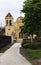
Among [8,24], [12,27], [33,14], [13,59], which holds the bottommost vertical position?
[12,27]

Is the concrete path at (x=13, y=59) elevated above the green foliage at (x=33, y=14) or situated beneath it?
situated beneath

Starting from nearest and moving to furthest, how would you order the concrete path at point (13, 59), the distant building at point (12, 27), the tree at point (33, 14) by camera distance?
the concrete path at point (13, 59) < the tree at point (33, 14) < the distant building at point (12, 27)

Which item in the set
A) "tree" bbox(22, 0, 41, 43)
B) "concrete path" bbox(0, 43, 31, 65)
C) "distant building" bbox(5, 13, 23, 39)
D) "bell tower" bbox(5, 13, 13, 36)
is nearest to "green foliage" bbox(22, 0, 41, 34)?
"tree" bbox(22, 0, 41, 43)

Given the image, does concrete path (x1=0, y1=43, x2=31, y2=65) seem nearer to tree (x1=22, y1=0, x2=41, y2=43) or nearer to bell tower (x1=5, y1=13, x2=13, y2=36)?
tree (x1=22, y1=0, x2=41, y2=43)

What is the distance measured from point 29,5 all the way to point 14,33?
201ft

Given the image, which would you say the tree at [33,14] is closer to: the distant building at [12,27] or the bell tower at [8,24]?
the distant building at [12,27]

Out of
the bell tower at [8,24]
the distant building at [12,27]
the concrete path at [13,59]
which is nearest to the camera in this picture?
the concrete path at [13,59]

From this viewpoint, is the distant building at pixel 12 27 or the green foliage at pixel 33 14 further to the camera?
the distant building at pixel 12 27

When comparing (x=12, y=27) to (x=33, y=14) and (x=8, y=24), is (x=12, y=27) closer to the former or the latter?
(x=8, y=24)

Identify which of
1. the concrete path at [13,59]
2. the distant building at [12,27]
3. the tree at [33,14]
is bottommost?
the distant building at [12,27]

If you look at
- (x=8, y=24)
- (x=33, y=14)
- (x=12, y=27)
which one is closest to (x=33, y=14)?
(x=33, y=14)

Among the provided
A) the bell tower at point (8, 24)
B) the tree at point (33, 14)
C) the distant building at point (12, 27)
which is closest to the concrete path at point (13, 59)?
the tree at point (33, 14)

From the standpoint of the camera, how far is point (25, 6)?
40.3 meters

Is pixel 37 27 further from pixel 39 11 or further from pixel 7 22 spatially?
pixel 7 22
